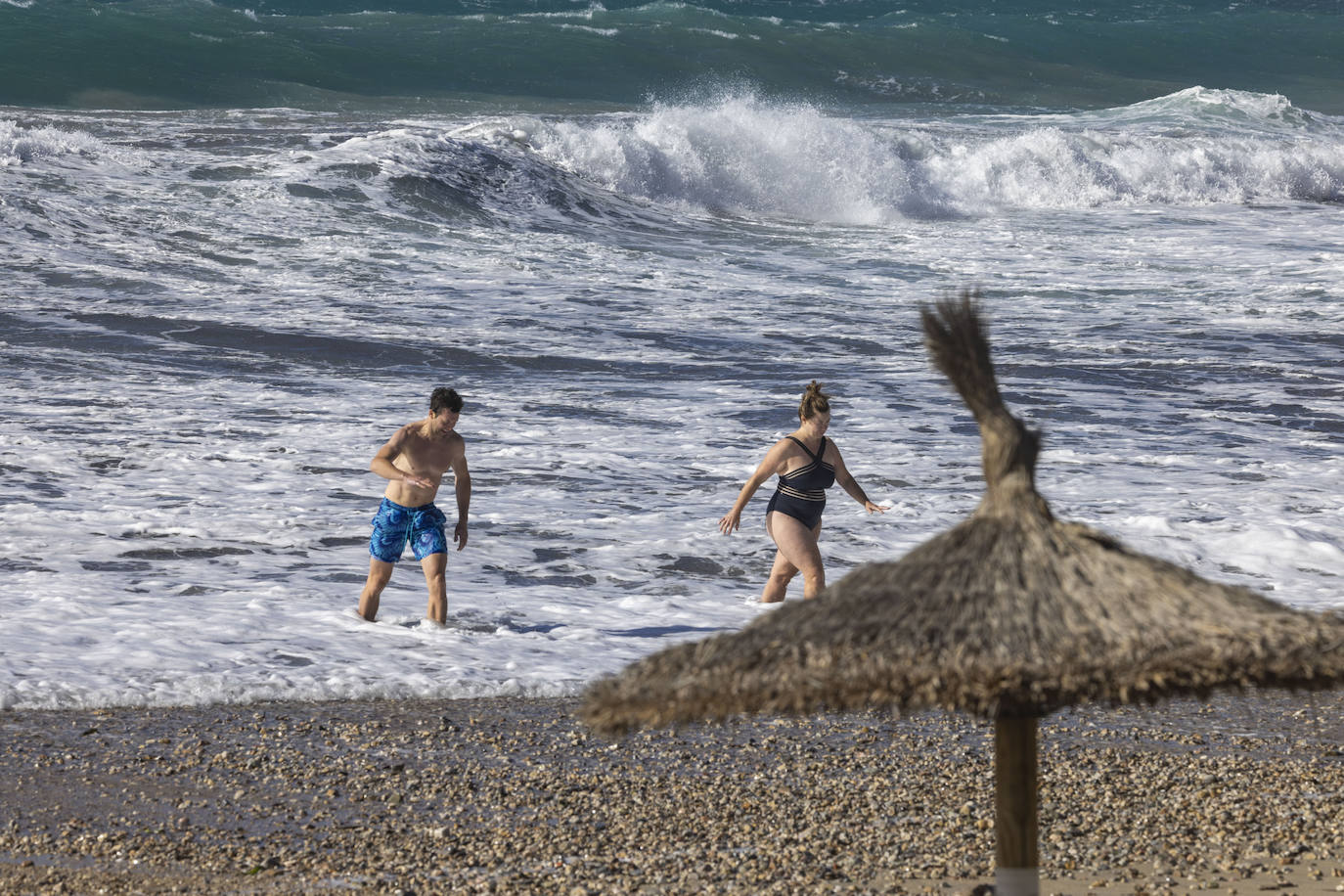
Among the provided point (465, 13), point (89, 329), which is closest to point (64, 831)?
point (89, 329)

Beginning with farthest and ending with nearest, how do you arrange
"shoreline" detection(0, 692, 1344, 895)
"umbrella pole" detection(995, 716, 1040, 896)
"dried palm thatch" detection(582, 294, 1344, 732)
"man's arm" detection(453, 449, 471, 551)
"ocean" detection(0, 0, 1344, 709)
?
"ocean" detection(0, 0, 1344, 709), "man's arm" detection(453, 449, 471, 551), "shoreline" detection(0, 692, 1344, 895), "umbrella pole" detection(995, 716, 1040, 896), "dried palm thatch" detection(582, 294, 1344, 732)

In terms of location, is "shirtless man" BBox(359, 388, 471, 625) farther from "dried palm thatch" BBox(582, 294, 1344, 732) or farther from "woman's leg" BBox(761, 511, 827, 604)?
"dried palm thatch" BBox(582, 294, 1344, 732)

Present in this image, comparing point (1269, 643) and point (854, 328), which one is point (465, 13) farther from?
point (1269, 643)

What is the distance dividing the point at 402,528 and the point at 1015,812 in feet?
16.8

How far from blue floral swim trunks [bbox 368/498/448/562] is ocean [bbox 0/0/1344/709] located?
17.9 inches

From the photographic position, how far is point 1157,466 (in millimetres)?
11680

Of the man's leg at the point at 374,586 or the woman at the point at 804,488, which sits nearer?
the woman at the point at 804,488

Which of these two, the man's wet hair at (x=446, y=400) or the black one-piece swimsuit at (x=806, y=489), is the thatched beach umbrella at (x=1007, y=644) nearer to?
Result: the black one-piece swimsuit at (x=806, y=489)

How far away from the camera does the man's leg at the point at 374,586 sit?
26.0 ft

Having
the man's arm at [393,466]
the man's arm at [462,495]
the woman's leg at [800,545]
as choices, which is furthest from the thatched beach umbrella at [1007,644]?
the man's arm at [462,495]

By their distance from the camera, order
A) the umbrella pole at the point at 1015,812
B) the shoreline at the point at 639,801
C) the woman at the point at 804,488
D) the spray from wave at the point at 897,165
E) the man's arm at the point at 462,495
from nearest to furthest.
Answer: the umbrella pole at the point at 1015,812, the shoreline at the point at 639,801, the woman at the point at 804,488, the man's arm at the point at 462,495, the spray from wave at the point at 897,165

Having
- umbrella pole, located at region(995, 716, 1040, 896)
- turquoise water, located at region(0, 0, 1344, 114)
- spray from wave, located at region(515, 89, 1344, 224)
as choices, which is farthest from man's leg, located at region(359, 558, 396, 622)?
turquoise water, located at region(0, 0, 1344, 114)

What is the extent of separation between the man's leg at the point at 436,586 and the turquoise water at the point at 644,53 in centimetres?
2778

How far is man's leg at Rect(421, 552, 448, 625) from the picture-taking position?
7.82 meters
